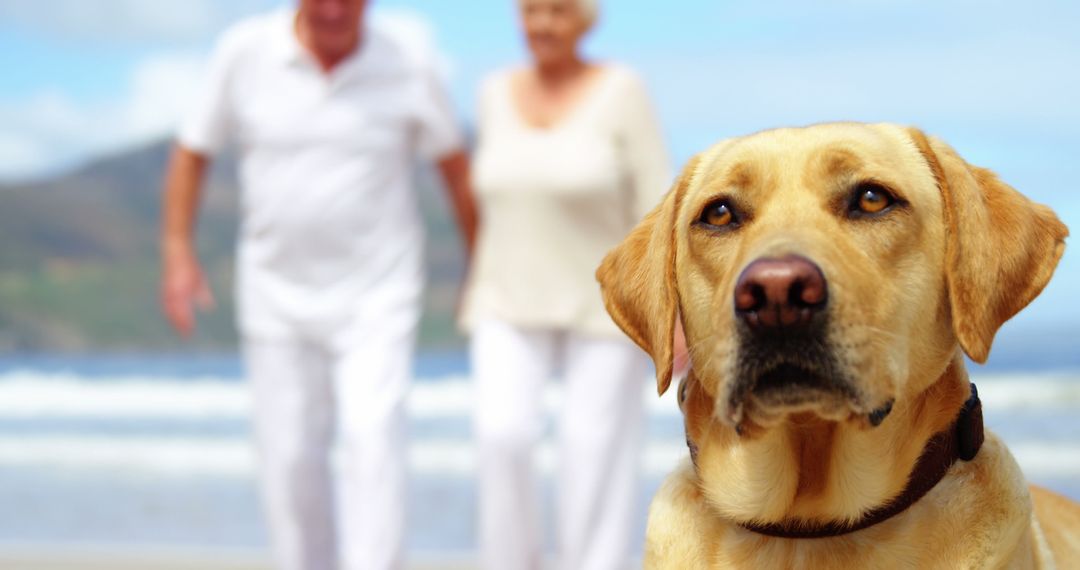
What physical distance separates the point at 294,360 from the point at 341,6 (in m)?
1.31

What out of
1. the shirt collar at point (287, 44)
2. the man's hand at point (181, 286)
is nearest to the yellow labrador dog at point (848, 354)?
A: the shirt collar at point (287, 44)

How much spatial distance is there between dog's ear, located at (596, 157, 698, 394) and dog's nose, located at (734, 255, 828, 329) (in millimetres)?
397

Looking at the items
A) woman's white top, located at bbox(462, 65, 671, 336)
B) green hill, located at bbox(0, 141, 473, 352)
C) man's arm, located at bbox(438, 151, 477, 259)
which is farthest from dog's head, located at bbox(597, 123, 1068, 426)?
green hill, located at bbox(0, 141, 473, 352)

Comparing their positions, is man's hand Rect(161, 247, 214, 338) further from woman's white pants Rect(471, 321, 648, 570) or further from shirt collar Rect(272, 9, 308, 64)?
woman's white pants Rect(471, 321, 648, 570)

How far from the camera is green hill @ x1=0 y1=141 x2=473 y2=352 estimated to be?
30.2 m

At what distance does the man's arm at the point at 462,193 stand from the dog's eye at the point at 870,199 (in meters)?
3.11

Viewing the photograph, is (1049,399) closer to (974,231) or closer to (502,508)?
(502,508)

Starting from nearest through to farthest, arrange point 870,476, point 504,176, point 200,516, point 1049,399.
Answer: point 870,476, point 504,176, point 200,516, point 1049,399

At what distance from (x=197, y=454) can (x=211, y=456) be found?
21 centimetres

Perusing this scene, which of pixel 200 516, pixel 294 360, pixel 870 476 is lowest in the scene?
pixel 200 516

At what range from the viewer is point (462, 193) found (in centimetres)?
545

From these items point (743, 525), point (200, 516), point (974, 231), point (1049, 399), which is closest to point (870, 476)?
point (743, 525)

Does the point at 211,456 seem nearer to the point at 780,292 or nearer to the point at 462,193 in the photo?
the point at 462,193

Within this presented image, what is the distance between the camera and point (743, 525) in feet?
7.75
